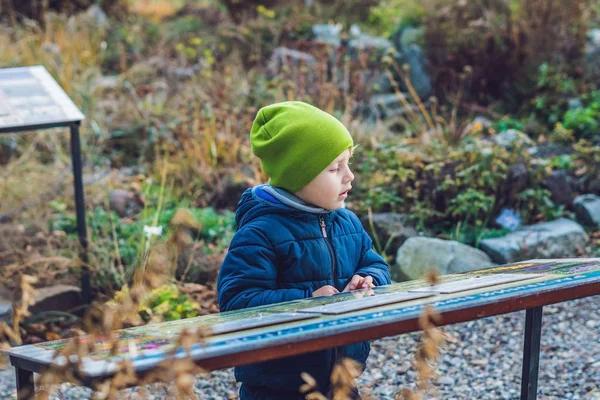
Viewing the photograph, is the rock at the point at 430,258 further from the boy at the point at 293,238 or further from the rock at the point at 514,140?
the boy at the point at 293,238

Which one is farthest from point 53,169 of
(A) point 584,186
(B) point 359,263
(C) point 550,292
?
(C) point 550,292

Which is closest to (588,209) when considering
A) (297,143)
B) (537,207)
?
(537,207)

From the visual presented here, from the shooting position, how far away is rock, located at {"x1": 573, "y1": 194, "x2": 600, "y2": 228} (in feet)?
18.9

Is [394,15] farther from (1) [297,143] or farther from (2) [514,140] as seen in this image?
(1) [297,143]

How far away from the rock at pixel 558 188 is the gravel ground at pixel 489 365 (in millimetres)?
1360

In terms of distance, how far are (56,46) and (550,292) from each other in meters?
7.20

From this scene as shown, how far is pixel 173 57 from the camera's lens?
9781mm

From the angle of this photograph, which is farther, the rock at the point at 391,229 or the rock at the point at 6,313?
the rock at the point at 391,229

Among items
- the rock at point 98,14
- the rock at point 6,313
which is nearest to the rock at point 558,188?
the rock at point 6,313

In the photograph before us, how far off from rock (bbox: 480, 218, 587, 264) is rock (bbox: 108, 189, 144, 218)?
231 centimetres

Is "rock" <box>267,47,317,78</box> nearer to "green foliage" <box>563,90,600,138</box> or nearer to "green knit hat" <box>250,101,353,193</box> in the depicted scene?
"green foliage" <box>563,90,600,138</box>

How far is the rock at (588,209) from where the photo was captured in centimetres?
576

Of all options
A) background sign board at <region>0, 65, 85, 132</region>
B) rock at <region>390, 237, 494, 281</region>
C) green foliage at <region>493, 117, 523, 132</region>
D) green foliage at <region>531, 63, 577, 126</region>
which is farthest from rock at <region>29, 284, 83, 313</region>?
green foliage at <region>531, 63, 577, 126</region>

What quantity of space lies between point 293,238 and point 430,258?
2.47 meters
